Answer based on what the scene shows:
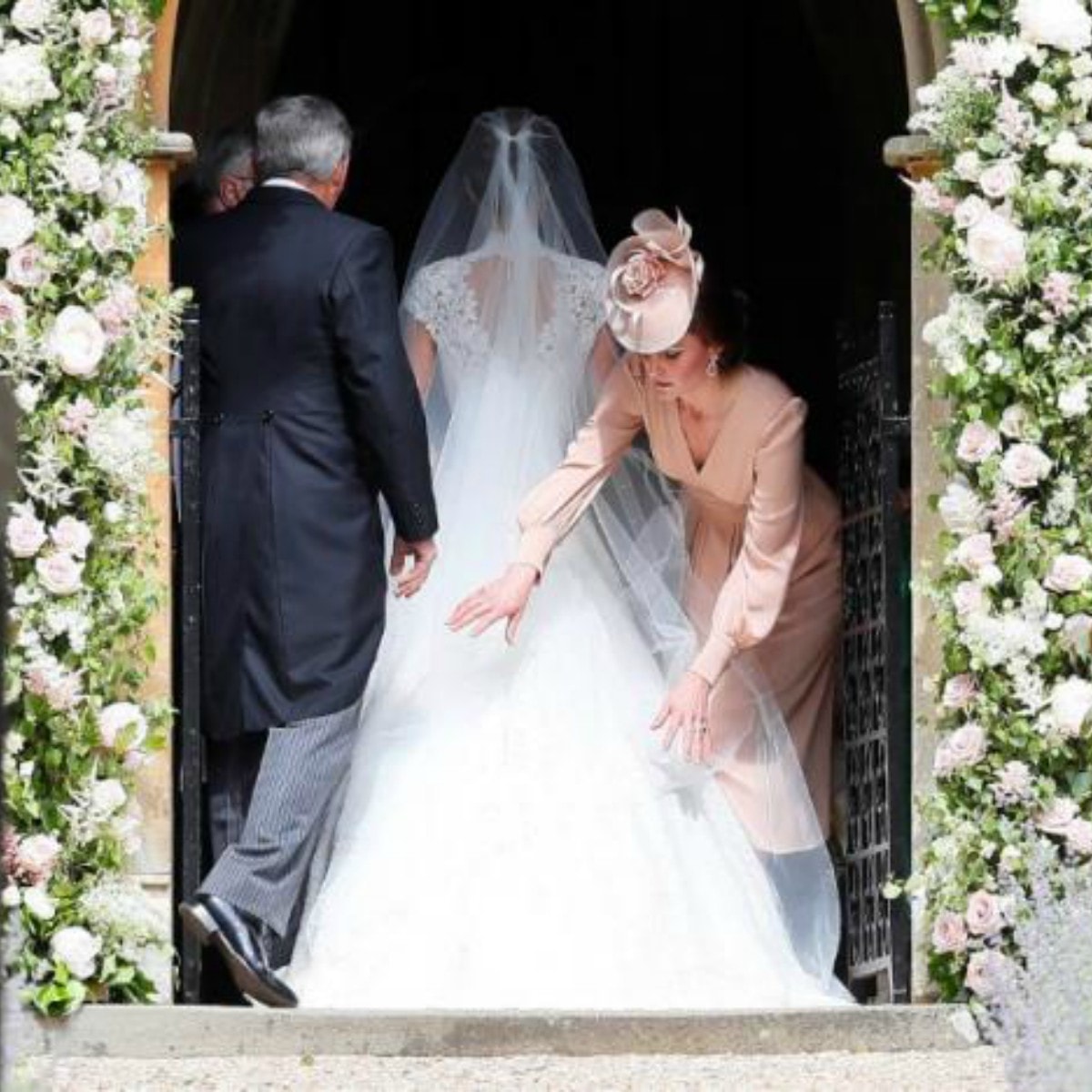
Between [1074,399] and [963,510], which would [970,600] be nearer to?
[963,510]

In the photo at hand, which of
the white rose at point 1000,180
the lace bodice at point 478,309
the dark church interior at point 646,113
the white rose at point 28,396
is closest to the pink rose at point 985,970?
the white rose at point 1000,180

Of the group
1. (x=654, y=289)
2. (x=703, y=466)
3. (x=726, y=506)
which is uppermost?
(x=654, y=289)

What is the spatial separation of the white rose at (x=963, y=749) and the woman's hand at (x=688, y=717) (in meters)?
0.55

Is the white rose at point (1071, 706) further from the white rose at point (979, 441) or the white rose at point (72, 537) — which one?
the white rose at point (72, 537)

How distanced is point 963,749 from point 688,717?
641 millimetres

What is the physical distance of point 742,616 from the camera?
8141 mm

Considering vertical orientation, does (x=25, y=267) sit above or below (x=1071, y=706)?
above

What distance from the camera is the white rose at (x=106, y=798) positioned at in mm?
7590

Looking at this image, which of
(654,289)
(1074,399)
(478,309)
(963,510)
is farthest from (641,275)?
(1074,399)

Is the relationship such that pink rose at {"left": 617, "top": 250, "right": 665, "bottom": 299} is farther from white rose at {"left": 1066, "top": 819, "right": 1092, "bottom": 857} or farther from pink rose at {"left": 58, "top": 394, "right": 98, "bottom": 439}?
white rose at {"left": 1066, "top": 819, "right": 1092, "bottom": 857}

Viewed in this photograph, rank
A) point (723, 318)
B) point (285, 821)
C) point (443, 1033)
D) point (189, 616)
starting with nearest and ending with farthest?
1. point (443, 1033)
2. point (285, 821)
3. point (189, 616)
4. point (723, 318)

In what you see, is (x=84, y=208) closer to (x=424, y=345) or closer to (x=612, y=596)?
(x=424, y=345)

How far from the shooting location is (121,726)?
762 centimetres

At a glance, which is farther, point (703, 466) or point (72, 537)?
point (703, 466)
